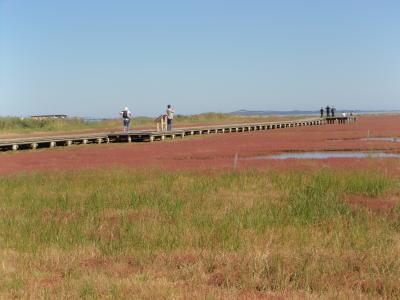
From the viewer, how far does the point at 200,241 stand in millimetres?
8344

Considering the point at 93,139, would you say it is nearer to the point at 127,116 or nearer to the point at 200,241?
the point at 127,116

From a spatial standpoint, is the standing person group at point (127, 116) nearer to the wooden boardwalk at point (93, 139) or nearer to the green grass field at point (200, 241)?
the wooden boardwalk at point (93, 139)

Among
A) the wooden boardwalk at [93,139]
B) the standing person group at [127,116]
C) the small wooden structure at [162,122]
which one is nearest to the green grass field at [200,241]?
the wooden boardwalk at [93,139]

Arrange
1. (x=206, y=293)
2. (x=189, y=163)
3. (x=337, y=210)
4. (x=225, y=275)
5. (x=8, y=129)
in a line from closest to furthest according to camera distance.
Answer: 1. (x=206, y=293)
2. (x=225, y=275)
3. (x=337, y=210)
4. (x=189, y=163)
5. (x=8, y=129)

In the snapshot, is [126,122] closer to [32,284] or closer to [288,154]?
[288,154]

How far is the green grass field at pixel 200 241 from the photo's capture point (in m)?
6.23

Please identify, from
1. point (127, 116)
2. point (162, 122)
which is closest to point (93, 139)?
point (127, 116)

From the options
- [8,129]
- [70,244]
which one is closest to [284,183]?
[70,244]

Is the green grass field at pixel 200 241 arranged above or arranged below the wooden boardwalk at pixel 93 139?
below

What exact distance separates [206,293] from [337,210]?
188 inches

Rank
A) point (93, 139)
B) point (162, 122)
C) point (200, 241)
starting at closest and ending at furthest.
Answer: point (200, 241)
point (93, 139)
point (162, 122)

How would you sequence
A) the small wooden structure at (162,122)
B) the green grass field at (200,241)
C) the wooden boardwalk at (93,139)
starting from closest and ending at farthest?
the green grass field at (200,241), the wooden boardwalk at (93,139), the small wooden structure at (162,122)

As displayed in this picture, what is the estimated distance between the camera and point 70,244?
8.33 meters

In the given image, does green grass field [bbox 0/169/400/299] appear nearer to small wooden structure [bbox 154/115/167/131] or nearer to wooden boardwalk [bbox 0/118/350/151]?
wooden boardwalk [bbox 0/118/350/151]
